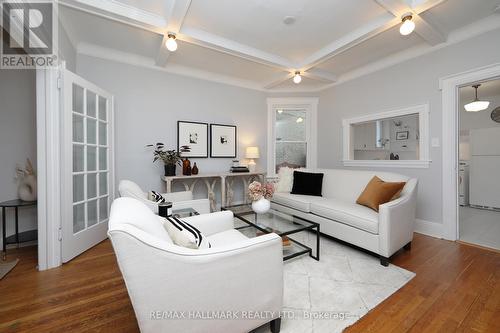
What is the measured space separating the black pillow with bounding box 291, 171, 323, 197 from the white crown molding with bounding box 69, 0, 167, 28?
276 centimetres

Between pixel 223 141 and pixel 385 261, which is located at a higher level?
pixel 223 141

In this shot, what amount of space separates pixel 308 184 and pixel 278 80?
210 centimetres

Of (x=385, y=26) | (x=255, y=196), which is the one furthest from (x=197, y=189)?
(x=385, y=26)

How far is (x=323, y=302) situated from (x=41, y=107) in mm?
2972

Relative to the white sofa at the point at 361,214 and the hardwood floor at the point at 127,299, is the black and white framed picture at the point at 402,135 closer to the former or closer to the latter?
the white sofa at the point at 361,214

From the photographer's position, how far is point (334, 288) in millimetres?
1673

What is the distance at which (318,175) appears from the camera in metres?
3.34

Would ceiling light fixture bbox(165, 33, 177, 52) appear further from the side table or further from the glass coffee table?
the side table

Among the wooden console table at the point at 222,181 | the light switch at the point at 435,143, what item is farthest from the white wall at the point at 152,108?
the light switch at the point at 435,143

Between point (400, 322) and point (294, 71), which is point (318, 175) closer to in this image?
point (294, 71)

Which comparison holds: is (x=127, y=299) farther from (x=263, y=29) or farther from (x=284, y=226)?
(x=263, y=29)

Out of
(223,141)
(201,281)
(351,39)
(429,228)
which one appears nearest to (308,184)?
(429,228)

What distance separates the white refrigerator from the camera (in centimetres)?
422

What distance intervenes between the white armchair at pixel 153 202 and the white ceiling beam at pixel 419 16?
2778mm
